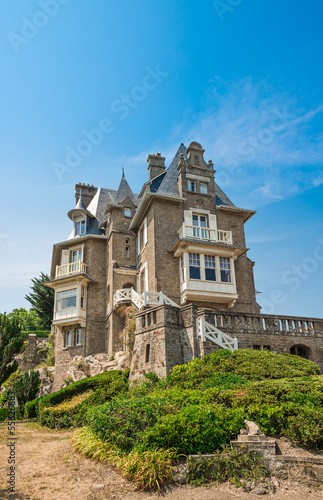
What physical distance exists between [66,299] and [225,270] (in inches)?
472

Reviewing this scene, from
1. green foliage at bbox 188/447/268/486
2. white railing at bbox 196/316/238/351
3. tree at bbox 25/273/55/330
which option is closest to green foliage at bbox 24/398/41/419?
white railing at bbox 196/316/238/351

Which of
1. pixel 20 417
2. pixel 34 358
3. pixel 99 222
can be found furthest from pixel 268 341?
pixel 34 358

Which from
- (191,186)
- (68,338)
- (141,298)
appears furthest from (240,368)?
(68,338)

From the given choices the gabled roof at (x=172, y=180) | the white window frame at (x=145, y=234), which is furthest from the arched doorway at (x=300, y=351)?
the gabled roof at (x=172, y=180)

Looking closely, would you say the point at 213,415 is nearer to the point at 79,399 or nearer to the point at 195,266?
the point at 79,399

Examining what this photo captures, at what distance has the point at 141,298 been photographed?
20.7 meters

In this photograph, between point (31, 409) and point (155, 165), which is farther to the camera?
point (155, 165)

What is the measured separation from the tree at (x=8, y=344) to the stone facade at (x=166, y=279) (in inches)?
148

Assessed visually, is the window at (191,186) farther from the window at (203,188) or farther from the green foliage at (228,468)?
the green foliage at (228,468)

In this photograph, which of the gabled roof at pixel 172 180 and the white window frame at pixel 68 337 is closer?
the gabled roof at pixel 172 180

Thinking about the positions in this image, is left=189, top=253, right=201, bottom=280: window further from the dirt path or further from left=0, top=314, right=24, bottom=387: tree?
the dirt path

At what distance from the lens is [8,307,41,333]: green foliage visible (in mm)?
47691

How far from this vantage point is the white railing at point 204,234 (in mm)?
22844

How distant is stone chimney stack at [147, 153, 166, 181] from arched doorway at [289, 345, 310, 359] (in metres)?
16.2
